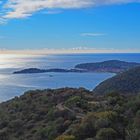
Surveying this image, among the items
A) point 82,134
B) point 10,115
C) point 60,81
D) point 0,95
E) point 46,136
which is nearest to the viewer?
point 82,134

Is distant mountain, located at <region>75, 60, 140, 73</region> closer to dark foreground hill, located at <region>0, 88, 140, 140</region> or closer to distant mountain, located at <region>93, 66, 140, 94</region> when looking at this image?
distant mountain, located at <region>93, 66, 140, 94</region>

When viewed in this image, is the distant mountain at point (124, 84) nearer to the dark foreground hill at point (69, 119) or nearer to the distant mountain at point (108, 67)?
the dark foreground hill at point (69, 119)

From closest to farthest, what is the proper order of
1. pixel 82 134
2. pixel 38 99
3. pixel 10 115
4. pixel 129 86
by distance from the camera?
pixel 82 134
pixel 10 115
pixel 38 99
pixel 129 86

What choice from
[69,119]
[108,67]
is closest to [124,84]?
[69,119]

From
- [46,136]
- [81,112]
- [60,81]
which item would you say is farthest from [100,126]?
[60,81]

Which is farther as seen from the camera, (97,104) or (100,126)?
(97,104)

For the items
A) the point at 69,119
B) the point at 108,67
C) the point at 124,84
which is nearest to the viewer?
the point at 69,119

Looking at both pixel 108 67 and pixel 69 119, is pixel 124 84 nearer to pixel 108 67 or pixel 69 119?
pixel 69 119

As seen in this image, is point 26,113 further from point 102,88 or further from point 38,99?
point 102,88
